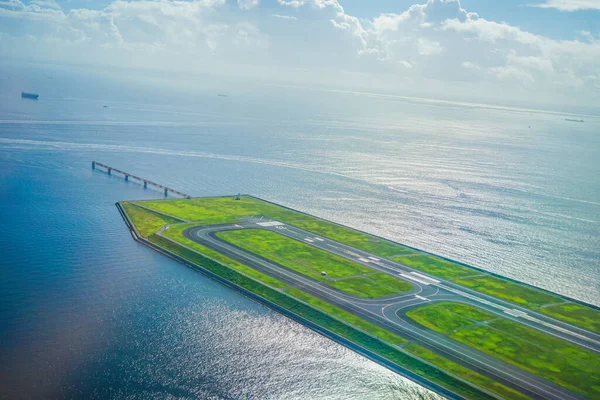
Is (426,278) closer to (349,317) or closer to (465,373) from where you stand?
(349,317)

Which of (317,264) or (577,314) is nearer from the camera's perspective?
(577,314)

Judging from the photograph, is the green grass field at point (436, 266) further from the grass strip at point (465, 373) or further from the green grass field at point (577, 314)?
the grass strip at point (465, 373)

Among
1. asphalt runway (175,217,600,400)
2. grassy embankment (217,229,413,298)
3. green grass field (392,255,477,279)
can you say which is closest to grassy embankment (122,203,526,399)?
asphalt runway (175,217,600,400)

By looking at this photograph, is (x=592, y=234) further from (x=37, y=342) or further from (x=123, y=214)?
(x=37, y=342)

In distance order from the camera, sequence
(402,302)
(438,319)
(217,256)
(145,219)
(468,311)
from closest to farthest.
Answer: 1. (438,319)
2. (468,311)
3. (402,302)
4. (217,256)
5. (145,219)

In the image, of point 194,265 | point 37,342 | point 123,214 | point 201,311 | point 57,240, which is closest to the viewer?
point 37,342

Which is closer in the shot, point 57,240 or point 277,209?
point 57,240

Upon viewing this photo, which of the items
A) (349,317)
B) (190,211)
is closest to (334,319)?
(349,317)

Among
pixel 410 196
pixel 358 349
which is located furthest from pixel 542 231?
pixel 358 349
